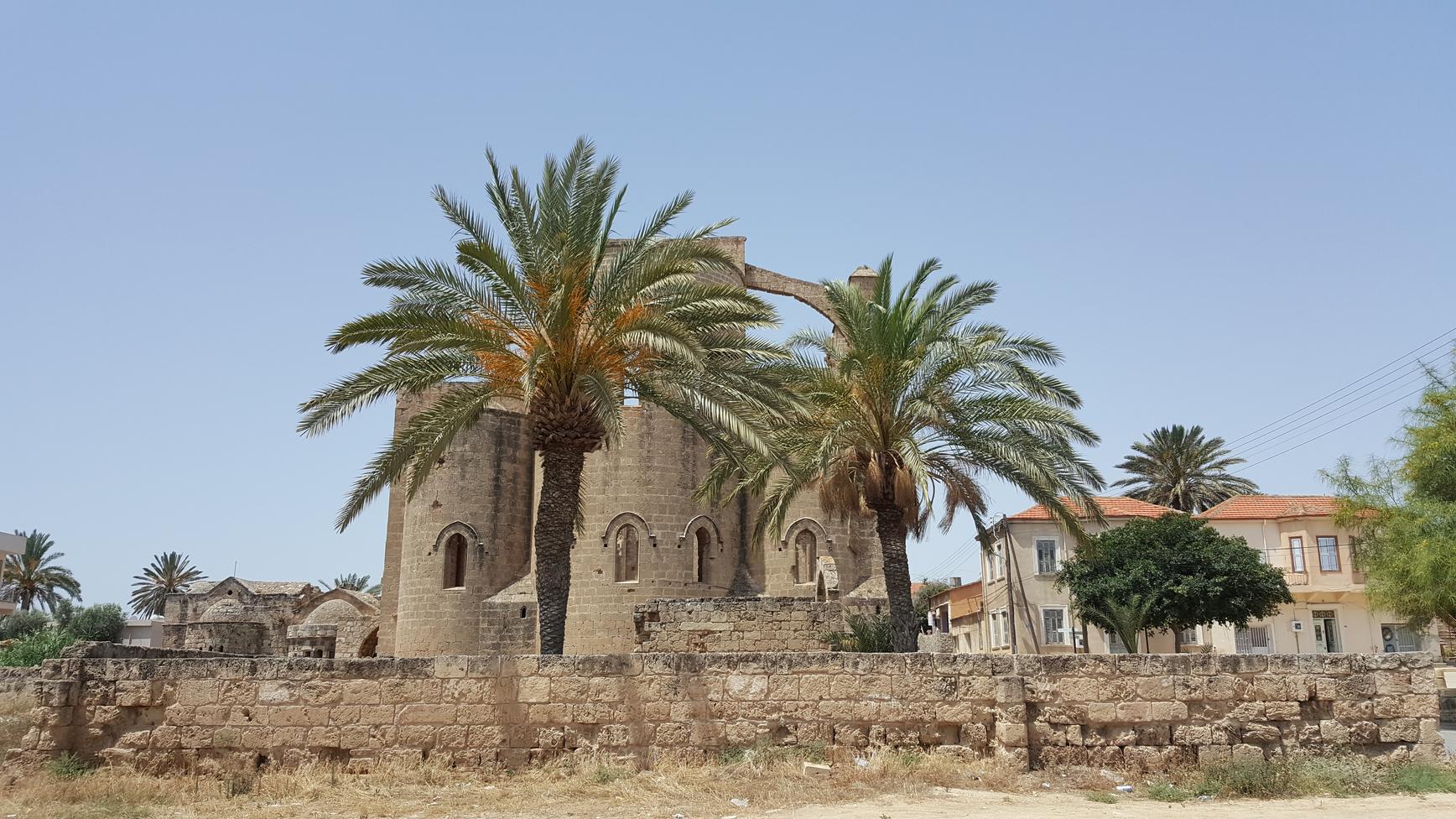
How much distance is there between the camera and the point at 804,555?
2262 centimetres

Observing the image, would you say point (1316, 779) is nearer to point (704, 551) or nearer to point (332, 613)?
point (704, 551)

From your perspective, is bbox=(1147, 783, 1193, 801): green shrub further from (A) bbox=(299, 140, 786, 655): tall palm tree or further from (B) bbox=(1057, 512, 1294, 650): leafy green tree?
(B) bbox=(1057, 512, 1294, 650): leafy green tree

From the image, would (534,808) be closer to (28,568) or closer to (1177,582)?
(1177,582)

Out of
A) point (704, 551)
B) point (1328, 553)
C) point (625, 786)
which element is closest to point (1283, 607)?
point (1328, 553)

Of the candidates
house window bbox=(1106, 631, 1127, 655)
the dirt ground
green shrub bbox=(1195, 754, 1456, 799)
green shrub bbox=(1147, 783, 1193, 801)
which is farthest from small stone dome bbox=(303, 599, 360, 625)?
green shrub bbox=(1195, 754, 1456, 799)

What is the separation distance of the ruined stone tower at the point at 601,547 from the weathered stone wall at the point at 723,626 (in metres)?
3.84

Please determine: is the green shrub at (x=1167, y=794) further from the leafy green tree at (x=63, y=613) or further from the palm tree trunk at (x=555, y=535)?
the leafy green tree at (x=63, y=613)

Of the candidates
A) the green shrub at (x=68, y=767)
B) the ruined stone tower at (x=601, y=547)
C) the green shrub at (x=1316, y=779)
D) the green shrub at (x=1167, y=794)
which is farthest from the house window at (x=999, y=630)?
the green shrub at (x=68, y=767)

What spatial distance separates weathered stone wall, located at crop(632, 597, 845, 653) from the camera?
16703 millimetres

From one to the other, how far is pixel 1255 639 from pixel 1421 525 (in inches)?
477

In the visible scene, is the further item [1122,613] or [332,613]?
[332,613]

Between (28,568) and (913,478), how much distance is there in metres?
56.8

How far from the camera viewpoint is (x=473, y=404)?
1237cm

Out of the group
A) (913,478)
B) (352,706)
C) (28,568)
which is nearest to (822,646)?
(913,478)
